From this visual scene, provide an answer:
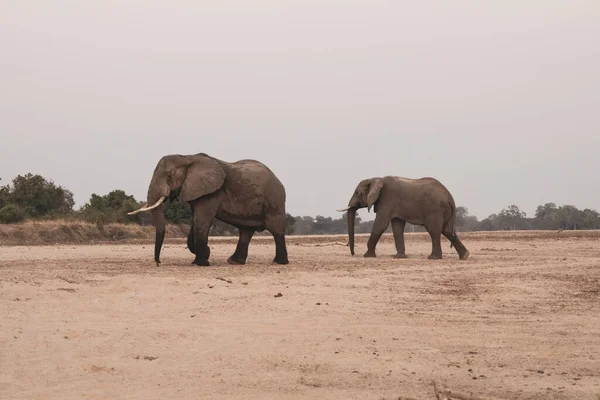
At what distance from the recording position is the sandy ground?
6250 mm

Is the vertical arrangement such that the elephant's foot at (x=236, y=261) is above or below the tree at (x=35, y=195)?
below

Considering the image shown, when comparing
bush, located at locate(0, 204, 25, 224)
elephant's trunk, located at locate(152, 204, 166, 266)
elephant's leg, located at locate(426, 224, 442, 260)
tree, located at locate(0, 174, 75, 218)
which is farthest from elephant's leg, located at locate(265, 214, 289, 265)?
tree, located at locate(0, 174, 75, 218)

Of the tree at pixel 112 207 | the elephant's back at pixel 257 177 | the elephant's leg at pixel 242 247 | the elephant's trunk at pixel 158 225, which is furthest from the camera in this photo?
the tree at pixel 112 207

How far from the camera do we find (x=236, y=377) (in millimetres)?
6496

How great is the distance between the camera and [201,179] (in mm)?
17094

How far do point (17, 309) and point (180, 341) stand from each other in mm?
2447

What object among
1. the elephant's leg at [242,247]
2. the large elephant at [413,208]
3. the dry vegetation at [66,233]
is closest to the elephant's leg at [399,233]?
the large elephant at [413,208]

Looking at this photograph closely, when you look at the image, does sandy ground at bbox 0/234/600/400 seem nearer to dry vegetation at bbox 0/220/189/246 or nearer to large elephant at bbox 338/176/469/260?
large elephant at bbox 338/176/469/260

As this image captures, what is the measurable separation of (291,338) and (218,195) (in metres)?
9.75

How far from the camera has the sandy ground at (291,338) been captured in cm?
625

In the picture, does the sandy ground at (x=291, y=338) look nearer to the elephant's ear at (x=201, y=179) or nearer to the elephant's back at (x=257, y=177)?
the elephant's ear at (x=201, y=179)

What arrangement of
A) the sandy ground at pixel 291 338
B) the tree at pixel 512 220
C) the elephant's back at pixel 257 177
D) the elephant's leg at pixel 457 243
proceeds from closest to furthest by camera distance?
the sandy ground at pixel 291 338
the elephant's back at pixel 257 177
the elephant's leg at pixel 457 243
the tree at pixel 512 220

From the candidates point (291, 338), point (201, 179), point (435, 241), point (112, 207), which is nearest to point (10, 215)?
point (112, 207)

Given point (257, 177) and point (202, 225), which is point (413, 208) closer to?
point (257, 177)
